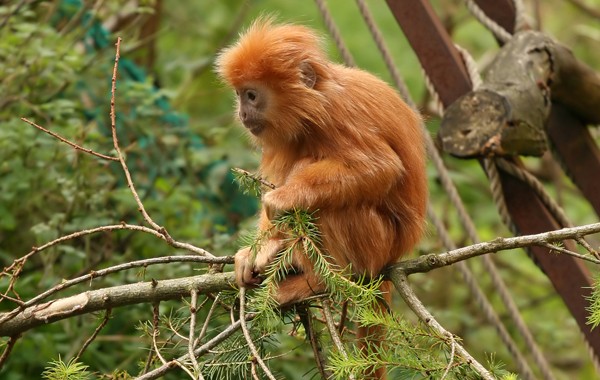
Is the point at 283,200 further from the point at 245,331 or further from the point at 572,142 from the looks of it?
the point at 572,142

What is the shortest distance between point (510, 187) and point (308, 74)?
106 centimetres

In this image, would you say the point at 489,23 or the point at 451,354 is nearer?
the point at 451,354

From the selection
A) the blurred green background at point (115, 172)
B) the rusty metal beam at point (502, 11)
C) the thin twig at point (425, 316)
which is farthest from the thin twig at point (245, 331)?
the rusty metal beam at point (502, 11)

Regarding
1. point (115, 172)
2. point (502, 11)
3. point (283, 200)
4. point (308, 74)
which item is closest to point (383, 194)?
point (283, 200)

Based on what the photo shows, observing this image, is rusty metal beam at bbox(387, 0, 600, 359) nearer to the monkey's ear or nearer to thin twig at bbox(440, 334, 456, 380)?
the monkey's ear

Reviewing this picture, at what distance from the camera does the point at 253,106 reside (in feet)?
9.55

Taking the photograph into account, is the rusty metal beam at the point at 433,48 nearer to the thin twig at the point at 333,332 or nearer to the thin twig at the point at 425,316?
the thin twig at the point at 425,316

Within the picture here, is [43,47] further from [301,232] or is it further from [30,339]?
[301,232]

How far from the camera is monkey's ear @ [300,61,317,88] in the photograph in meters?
2.80

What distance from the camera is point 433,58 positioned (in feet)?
11.6

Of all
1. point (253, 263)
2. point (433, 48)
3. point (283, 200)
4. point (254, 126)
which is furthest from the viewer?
point (433, 48)

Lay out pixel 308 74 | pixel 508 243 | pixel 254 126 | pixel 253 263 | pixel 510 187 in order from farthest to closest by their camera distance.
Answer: pixel 510 187, pixel 254 126, pixel 308 74, pixel 253 263, pixel 508 243

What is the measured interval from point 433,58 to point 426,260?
62.5 inches

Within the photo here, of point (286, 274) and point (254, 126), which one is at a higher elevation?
point (254, 126)
